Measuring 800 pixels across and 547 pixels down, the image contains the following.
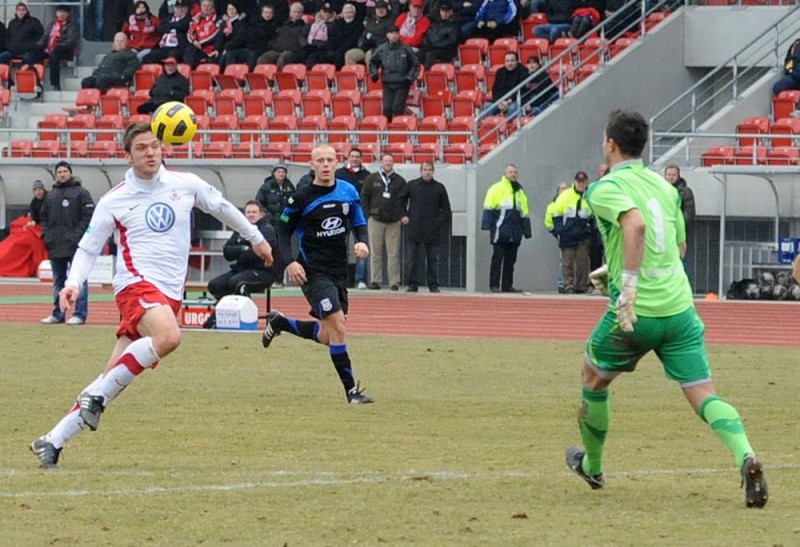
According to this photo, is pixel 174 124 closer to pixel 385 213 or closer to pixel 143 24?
pixel 385 213

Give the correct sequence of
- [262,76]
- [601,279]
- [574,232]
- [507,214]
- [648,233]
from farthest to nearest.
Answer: [262,76] → [574,232] → [507,214] → [601,279] → [648,233]

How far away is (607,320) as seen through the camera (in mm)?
8219

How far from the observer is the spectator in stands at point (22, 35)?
36250mm

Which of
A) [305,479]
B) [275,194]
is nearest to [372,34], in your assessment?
[275,194]

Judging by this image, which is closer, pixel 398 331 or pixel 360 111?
pixel 398 331

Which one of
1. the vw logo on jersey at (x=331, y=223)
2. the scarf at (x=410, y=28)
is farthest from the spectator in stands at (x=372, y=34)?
the vw logo on jersey at (x=331, y=223)

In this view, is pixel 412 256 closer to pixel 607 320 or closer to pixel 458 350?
pixel 458 350

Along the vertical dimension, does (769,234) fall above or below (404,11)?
below

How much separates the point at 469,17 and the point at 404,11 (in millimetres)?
1836

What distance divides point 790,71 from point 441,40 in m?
6.17

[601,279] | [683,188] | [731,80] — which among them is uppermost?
[731,80]

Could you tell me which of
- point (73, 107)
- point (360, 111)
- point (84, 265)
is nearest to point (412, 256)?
point (360, 111)

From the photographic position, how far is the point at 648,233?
26.6 ft

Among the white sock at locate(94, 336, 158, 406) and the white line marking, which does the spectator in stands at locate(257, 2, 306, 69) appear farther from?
the white line marking
